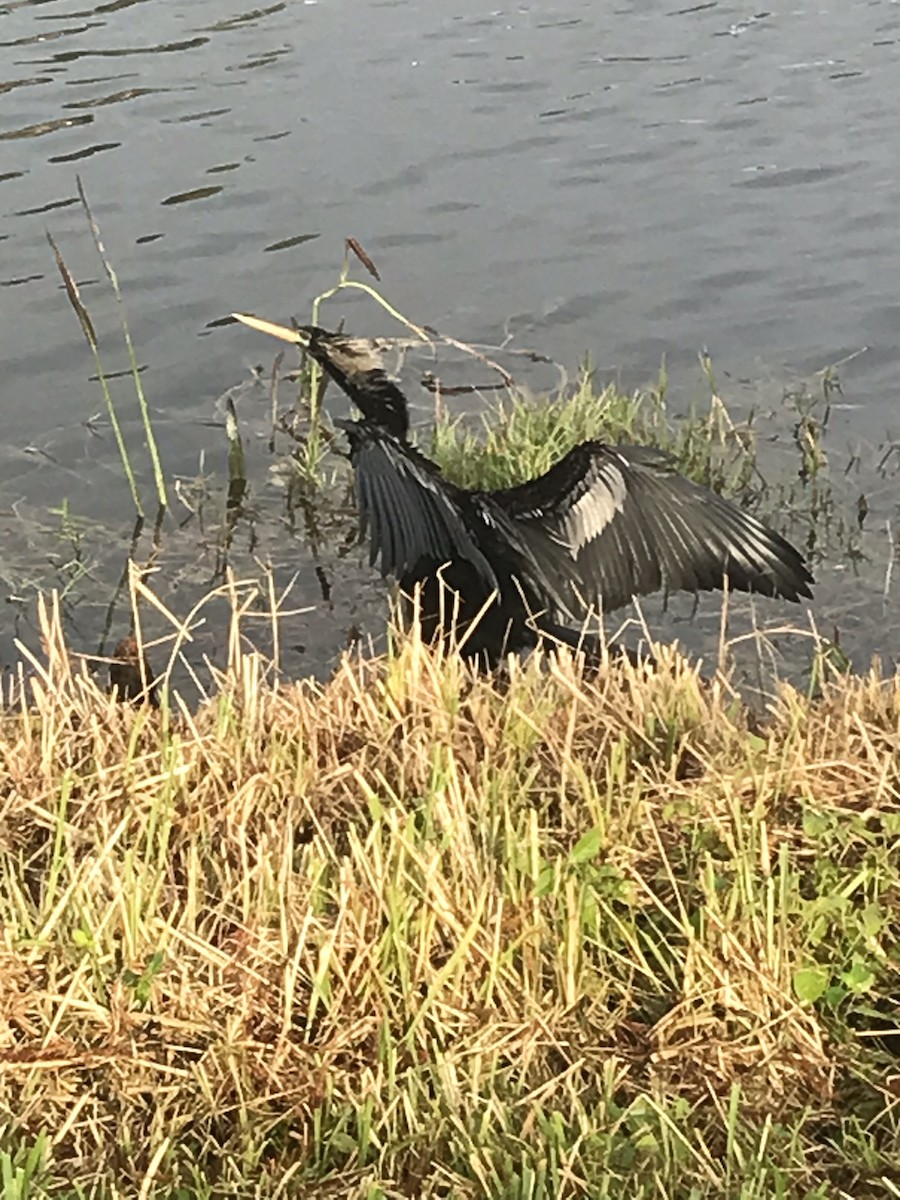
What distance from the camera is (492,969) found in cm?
246

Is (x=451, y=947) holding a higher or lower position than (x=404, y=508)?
lower

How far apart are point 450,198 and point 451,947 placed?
20.5 ft

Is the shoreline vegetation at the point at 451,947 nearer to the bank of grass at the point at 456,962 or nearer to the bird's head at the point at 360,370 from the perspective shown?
the bank of grass at the point at 456,962

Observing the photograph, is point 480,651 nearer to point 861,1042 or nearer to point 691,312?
point 861,1042

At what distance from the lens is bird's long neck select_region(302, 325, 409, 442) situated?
407 cm

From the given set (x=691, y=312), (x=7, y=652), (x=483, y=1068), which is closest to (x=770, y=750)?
(x=483, y=1068)

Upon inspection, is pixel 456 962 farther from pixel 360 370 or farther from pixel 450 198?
pixel 450 198

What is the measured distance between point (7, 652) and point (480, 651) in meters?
1.68

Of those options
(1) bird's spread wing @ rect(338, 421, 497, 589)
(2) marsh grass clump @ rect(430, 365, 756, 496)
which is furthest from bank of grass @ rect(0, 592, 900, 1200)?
(2) marsh grass clump @ rect(430, 365, 756, 496)

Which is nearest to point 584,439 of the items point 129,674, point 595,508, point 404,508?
point 595,508

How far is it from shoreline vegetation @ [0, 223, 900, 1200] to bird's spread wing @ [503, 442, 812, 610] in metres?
0.78

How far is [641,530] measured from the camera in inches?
156

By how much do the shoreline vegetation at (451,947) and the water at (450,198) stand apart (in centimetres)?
182

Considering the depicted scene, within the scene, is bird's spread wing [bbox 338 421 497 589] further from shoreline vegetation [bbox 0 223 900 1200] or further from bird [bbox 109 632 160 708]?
bird [bbox 109 632 160 708]
